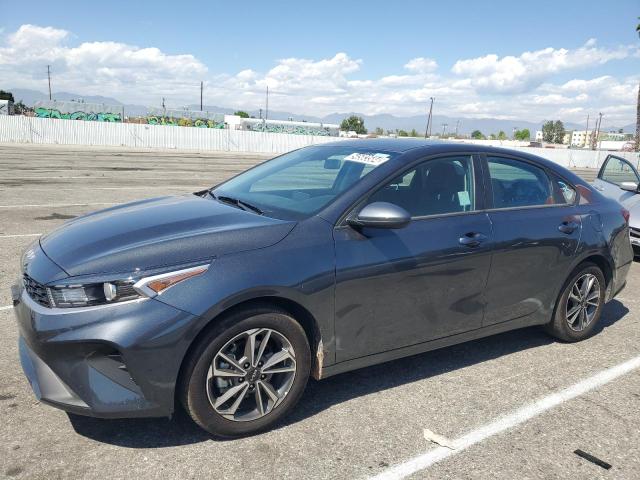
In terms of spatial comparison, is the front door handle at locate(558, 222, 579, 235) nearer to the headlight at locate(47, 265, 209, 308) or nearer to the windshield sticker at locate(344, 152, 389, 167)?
the windshield sticker at locate(344, 152, 389, 167)

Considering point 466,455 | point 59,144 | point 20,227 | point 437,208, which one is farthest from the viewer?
point 59,144

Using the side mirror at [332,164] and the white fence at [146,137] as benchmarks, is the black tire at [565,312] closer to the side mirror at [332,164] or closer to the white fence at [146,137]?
the side mirror at [332,164]

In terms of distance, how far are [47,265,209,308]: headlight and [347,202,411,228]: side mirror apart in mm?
1153

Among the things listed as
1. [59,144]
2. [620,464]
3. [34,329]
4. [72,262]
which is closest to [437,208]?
[620,464]

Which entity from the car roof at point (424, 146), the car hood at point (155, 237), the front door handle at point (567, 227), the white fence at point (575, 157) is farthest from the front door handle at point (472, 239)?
the white fence at point (575, 157)

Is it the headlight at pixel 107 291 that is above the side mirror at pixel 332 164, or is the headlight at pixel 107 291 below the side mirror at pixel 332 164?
below

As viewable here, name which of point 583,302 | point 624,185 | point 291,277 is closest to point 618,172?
point 624,185

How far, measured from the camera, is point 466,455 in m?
2.94

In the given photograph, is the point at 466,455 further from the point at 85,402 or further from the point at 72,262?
the point at 72,262

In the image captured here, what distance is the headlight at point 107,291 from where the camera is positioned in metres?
2.61

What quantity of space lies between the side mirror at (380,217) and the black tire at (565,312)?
2020mm

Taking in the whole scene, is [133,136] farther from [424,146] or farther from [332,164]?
[424,146]

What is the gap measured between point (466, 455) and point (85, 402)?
1.97 meters

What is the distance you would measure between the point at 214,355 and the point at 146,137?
121 feet
